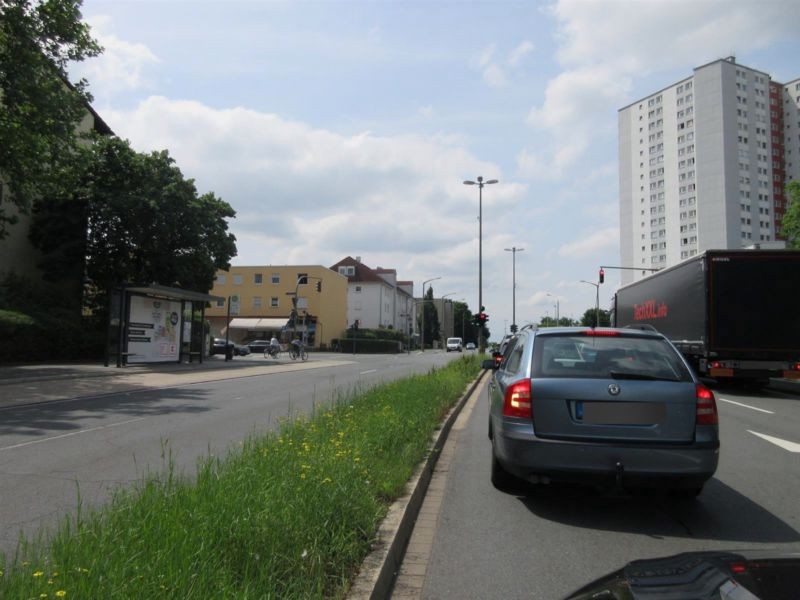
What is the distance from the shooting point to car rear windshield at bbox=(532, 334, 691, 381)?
17.3 ft

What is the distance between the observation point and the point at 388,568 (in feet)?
12.4

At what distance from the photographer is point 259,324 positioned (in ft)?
243

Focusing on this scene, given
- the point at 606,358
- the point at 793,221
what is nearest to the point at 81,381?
the point at 606,358

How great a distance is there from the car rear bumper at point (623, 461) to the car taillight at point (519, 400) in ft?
0.75

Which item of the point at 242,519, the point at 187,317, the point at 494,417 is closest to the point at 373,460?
the point at 494,417

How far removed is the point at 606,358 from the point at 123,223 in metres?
31.8

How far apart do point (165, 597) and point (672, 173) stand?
114m

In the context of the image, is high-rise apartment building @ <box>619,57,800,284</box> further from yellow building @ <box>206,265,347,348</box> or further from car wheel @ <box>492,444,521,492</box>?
car wheel @ <box>492,444,521,492</box>

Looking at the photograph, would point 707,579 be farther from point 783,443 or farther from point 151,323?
point 151,323

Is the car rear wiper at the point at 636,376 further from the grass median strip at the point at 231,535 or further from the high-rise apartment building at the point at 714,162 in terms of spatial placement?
the high-rise apartment building at the point at 714,162

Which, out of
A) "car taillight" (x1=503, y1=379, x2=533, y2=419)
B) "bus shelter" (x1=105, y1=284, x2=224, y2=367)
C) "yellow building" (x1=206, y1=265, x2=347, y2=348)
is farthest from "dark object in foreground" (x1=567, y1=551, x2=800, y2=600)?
"yellow building" (x1=206, y1=265, x2=347, y2=348)

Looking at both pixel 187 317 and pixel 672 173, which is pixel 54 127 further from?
pixel 672 173

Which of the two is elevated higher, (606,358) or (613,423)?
(606,358)

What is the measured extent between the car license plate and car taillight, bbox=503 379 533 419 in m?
0.41
